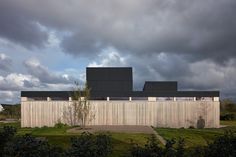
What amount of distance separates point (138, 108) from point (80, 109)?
15.8 ft

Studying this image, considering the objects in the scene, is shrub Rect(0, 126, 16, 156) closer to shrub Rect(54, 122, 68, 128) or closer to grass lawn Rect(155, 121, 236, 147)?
grass lawn Rect(155, 121, 236, 147)

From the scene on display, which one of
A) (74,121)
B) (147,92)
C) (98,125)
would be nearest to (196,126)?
(147,92)

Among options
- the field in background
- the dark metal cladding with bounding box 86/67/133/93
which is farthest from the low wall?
the field in background

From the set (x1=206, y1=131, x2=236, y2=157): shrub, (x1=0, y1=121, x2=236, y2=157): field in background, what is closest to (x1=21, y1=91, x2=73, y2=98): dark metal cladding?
(x1=0, y1=121, x2=236, y2=157): field in background

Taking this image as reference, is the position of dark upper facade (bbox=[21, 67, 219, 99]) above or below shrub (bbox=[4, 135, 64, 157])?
above

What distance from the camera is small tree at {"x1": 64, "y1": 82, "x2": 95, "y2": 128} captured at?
3112 cm

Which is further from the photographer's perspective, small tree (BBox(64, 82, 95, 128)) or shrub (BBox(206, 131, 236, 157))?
small tree (BBox(64, 82, 95, 128))

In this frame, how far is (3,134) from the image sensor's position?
8.21 metres

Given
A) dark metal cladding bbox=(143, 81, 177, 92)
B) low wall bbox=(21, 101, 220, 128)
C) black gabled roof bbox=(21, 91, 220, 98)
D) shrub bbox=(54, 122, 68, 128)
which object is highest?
dark metal cladding bbox=(143, 81, 177, 92)

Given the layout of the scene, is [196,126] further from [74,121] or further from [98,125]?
[74,121]

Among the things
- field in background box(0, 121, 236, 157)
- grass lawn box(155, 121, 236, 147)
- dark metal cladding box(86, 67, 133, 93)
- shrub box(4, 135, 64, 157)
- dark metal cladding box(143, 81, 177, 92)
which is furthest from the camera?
dark metal cladding box(86, 67, 133, 93)

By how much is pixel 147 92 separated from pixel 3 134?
24.8m

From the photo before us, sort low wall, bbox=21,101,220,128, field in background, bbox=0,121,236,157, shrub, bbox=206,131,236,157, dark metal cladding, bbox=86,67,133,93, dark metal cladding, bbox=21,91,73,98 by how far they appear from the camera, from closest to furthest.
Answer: shrub, bbox=206,131,236,157 → field in background, bbox=0,121,236,157 → low wall, bbox=21,101,220,128 → dark metal cladding, bbox=21,91,73,98 → dark metal cladding, bbox=86,67,133,93

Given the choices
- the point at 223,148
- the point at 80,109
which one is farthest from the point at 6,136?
the point at 80,109
